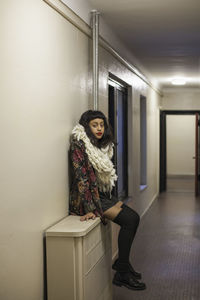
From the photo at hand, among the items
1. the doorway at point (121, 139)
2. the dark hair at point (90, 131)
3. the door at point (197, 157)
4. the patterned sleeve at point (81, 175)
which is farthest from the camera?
the door at point (197, 157)

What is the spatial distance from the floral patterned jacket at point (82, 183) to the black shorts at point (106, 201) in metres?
0.13

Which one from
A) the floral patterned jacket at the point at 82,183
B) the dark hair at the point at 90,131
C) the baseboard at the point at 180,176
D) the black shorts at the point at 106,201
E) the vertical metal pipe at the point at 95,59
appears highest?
the vertical metal pipe at the point at 95,59

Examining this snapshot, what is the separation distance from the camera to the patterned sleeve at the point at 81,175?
134 inches

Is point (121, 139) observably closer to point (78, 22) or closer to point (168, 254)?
point (168, 254)

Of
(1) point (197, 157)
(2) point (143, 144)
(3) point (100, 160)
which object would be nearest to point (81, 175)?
(3) point (100, 160)

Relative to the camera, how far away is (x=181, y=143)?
14.3 m

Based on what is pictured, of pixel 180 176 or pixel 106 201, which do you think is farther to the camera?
pixel 180 176

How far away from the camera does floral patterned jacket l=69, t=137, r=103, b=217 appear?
3410 millimetres

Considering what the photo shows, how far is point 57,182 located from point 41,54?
92 centimetres

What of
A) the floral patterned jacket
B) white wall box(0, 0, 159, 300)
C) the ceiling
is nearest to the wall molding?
white wall box(0, 0, 159, 300)

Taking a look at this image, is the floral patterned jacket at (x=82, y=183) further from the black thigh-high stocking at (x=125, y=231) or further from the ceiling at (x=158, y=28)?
the ceiling at (x=158, y=28)

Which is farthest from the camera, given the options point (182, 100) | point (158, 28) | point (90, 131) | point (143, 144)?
point (182, 100)

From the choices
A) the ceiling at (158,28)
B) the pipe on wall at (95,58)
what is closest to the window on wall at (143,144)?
the ceiling at (158,28)

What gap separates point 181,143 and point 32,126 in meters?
11.8
